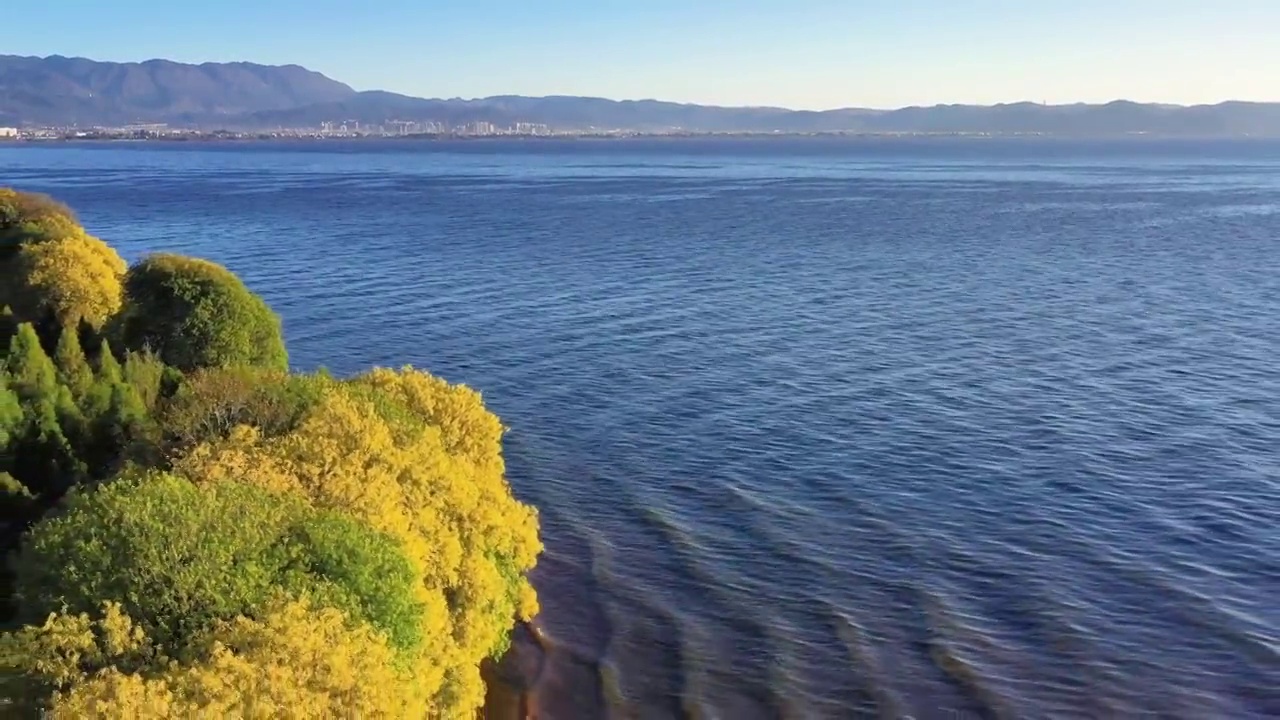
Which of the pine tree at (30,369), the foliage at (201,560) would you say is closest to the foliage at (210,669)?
the foliage at (201,560)

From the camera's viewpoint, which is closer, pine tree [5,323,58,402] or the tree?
pine tree [5,323,58,402]

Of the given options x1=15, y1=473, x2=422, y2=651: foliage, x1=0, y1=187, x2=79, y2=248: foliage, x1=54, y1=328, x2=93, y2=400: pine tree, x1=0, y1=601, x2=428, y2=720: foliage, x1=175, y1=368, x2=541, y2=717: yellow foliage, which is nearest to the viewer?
x1=0, y1=601, x2=428, y2=720: foliage

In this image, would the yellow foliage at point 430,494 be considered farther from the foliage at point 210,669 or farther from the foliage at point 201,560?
the foliage at point 210,669

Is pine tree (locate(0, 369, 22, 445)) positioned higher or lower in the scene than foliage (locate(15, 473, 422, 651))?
lower

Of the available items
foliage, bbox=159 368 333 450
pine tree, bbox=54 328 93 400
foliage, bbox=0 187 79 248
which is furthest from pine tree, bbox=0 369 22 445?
foliage, bbox=0 187 79 248

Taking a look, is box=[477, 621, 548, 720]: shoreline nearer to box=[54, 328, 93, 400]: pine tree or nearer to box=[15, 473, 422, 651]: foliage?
box=[15, 473, 422, 651]: foliage

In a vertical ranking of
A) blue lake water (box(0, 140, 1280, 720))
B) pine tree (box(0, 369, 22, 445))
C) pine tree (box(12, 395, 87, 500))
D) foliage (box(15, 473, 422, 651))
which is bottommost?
blue lake water (box(0, 140, 1280, 720))

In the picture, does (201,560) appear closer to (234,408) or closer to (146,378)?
(234,408)
